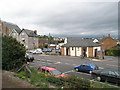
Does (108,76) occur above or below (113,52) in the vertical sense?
below

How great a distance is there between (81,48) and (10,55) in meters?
21.8

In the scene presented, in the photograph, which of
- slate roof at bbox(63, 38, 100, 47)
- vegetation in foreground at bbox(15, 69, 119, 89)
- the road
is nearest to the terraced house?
slate roof at bbox(63, 38, 100, 47)

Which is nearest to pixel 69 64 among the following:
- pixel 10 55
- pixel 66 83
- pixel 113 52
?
pixel 10 55

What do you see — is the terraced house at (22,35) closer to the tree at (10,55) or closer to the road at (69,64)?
the road at (69,64)

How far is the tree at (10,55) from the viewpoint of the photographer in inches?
436

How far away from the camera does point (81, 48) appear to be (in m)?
29.7

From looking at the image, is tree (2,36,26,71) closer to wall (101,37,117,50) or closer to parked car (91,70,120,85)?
parked car (91,70,120,85)

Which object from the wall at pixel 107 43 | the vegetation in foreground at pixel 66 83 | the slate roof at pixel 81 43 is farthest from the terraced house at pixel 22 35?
the vegetation in foreground at pixel 66 83

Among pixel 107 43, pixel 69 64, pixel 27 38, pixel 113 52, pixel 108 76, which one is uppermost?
pixel 27 38

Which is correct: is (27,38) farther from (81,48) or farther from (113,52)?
(113,52)

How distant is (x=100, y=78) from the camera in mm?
10406

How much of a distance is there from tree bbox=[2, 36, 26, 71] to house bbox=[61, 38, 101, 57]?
2084cm

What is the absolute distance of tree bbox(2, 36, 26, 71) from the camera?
11062 mm

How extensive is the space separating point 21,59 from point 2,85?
190 inches
